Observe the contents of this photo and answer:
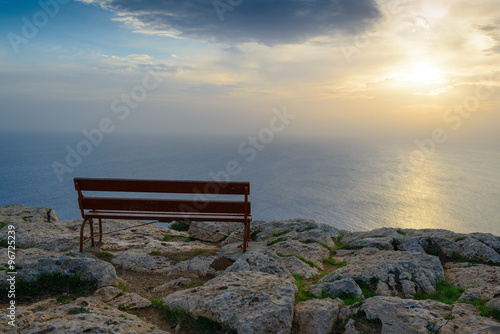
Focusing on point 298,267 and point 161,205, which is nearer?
point 298,267

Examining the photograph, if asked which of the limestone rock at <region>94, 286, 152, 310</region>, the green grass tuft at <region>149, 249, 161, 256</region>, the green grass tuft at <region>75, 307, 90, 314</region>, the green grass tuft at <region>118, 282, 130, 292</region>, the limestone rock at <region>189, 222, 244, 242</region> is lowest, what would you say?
the limestone rock at <region>189, 222, 244, 242</region>

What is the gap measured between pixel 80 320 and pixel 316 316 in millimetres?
3468

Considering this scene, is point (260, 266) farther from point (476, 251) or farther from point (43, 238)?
point (43, 238)

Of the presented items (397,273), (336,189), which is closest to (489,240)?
(397,273)

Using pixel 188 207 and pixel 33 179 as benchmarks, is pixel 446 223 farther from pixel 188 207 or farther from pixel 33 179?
pixel 33 179

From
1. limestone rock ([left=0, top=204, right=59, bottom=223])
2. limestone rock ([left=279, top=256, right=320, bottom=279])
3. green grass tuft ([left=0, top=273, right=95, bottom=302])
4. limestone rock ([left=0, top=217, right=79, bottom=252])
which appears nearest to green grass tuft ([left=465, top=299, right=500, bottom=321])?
limestone rock ([left=279, top=256, right=320, bottom=279])

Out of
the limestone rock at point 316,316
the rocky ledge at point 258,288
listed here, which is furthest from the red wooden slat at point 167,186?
the limestone rock at point 316,316

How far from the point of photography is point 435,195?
118 m

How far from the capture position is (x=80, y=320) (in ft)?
13.9

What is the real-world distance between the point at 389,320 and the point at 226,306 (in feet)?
7.84

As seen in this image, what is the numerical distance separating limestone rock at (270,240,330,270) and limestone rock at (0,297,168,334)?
4440 mm

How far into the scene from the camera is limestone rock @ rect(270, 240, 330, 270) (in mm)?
8258

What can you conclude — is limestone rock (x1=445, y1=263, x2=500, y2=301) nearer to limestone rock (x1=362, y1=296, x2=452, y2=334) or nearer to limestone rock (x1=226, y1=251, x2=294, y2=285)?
limestone rock (x1=362, y1=296, x2=452, y2=334)

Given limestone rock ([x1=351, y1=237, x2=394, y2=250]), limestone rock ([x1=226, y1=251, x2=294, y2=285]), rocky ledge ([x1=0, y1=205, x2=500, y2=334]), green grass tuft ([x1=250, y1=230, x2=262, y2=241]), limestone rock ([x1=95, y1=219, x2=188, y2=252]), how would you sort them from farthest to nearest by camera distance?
1. green grass tuft ([x1=250, y1=230, x2=262, y2=241])
2. limestone rock ([x1=95, y1=219, x2=188, y2=252])
3. limestone rock ([x1=351, y1=237, x2=394, y2=250])
4. limestone rock ([x1=226, y1=251, x2=294, y2=285])
5. rocky ledge ([x1=0, y1=205, x2=500, y2=334])
